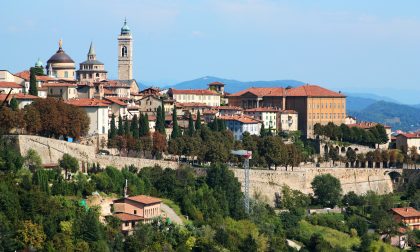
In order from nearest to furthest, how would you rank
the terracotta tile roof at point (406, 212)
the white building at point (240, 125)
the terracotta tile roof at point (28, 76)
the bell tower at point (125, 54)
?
the terracotta tile roof at point (406, 212) < the terracotta tile roof at point (28, 76) < the white building at point (240, 125) < the bell tower at point (125, 54)

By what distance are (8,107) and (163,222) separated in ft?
29.9

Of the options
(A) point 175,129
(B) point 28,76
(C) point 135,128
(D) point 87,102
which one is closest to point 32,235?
(D) point 87,102

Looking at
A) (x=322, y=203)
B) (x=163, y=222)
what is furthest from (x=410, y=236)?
→ (x=163, y=222)

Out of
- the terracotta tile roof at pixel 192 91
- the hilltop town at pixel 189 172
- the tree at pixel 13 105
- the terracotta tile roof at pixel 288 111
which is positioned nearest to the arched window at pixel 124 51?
the hilltop town at pixel 189 172

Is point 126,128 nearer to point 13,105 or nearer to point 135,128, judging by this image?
point 135,128

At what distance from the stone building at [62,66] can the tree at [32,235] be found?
2900 cm

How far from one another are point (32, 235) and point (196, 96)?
1364 inches

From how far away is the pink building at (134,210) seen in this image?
4519cm

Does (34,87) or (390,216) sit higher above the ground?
(34,87)

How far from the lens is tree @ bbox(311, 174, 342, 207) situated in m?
58.6

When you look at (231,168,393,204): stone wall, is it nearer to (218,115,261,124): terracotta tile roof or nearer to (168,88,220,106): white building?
(218,115,261,124): terracotta tile roof

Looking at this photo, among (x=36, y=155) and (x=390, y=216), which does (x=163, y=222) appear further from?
(x=390, y=216)

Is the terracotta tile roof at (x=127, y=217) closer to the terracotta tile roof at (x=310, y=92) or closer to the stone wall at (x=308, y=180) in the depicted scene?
the stone wall at (x=308, y=180)

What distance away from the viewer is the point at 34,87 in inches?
2215
